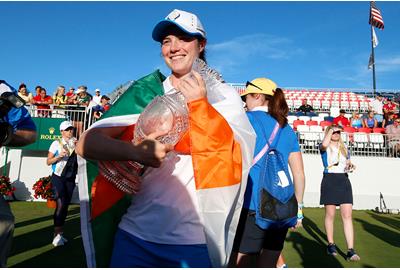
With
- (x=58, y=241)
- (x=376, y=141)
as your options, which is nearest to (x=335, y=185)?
(x=58, y=241)

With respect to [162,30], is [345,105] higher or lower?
higher

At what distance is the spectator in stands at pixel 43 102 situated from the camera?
46.9ft

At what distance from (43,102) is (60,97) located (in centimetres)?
68

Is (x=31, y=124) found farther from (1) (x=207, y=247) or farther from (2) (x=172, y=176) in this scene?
(1) (x=207, y=247)

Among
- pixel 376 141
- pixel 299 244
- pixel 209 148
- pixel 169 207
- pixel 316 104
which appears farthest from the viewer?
pixel 316 104

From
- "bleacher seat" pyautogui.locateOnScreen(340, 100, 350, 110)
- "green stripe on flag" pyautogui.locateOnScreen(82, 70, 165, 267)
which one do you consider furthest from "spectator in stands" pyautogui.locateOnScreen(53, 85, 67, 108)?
"bleacher seat" pyautogui.locateOnScreen(340, 100, 350, 110)

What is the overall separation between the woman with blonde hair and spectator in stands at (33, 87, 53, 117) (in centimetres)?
1097

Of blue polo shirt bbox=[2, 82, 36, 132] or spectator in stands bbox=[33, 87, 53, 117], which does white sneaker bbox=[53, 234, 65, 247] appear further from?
spectator in stands bbox=[33, 87, 53, 117]

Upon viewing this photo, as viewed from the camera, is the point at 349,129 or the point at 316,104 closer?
the point at 349,129

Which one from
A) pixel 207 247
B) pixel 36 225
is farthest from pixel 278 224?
pixel 36 225

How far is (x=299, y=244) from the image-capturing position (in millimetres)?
7215

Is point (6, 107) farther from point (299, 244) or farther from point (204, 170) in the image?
point (299, 244)

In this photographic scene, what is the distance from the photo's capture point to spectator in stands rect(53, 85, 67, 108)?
14811 millimetres

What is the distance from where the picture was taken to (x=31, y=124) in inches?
112
